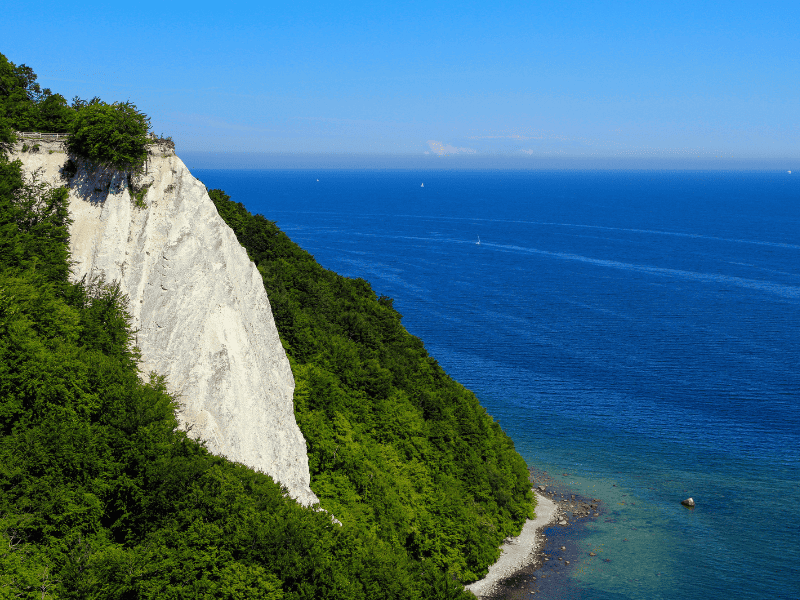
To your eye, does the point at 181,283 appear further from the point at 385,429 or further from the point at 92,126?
the point at 385,429

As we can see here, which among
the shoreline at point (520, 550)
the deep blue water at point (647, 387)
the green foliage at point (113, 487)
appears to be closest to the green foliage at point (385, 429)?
the shoreline at point (520, 550)

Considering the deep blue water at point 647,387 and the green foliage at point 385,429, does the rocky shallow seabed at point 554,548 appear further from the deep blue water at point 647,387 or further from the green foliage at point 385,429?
the green foliage at point 385,429

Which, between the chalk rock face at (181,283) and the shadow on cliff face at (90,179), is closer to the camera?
the chalk rock face at (181,283)

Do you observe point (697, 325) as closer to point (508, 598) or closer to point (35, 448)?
point (508, 598)

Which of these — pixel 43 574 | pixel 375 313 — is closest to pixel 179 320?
pixel 43 574

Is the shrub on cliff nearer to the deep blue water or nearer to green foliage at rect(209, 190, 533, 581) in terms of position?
green foliage at rect(209, 190, 533, 581)

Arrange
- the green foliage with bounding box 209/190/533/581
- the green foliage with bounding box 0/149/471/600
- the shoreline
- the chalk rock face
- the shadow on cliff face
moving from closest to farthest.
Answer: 1. the green foliage with bounding box 0/149/471/600
2. the chalk rock face
3. the shadow on cliff face
4. the green foliage with bounding box 209/190/533/581
5. the shoreline

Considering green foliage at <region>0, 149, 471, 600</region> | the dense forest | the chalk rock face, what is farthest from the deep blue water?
the chalk rock face
